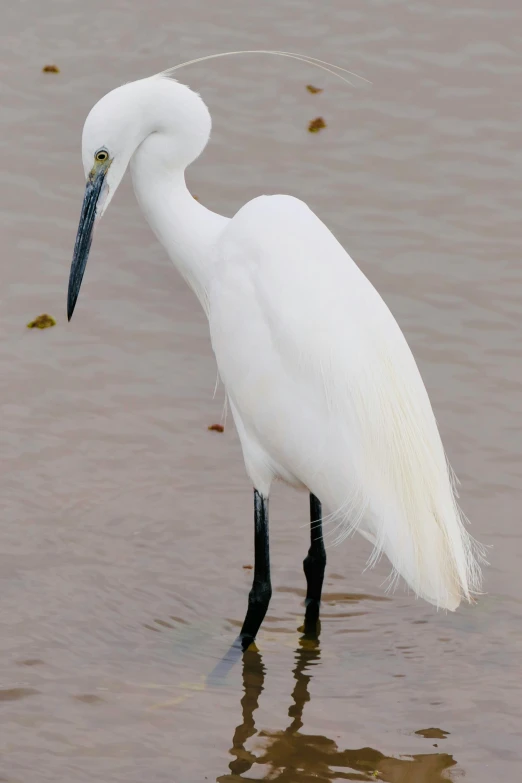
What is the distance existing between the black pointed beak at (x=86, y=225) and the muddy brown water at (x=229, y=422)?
1.09 m

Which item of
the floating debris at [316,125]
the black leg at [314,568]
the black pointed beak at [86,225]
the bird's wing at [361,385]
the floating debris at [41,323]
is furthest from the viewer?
the floating debris at [316,125]

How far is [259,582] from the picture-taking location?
163 inches

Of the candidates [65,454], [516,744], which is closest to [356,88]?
[65,454]

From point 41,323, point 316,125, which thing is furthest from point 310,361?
point 316,125

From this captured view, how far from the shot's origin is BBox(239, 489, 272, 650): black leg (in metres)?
4.09

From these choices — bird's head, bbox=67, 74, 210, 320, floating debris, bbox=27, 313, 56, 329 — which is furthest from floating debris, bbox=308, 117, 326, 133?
bird's head, bbox=67, 74, 210, 320

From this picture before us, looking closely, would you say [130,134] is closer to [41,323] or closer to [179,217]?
[179,217]

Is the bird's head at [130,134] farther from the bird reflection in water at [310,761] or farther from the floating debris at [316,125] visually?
the floating debris at [316,125]

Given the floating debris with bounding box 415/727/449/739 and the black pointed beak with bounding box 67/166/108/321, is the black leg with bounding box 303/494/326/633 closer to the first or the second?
the floating debris with bounding box 415/727/449/739

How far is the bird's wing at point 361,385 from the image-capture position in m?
3.81

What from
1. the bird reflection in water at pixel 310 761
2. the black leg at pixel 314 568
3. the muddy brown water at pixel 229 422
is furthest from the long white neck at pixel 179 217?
the bird reflection in water at pixel 310 761

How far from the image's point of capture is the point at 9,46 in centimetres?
786

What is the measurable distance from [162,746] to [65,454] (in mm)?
A: 1679

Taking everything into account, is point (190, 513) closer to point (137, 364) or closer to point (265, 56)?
point (137, 364)
